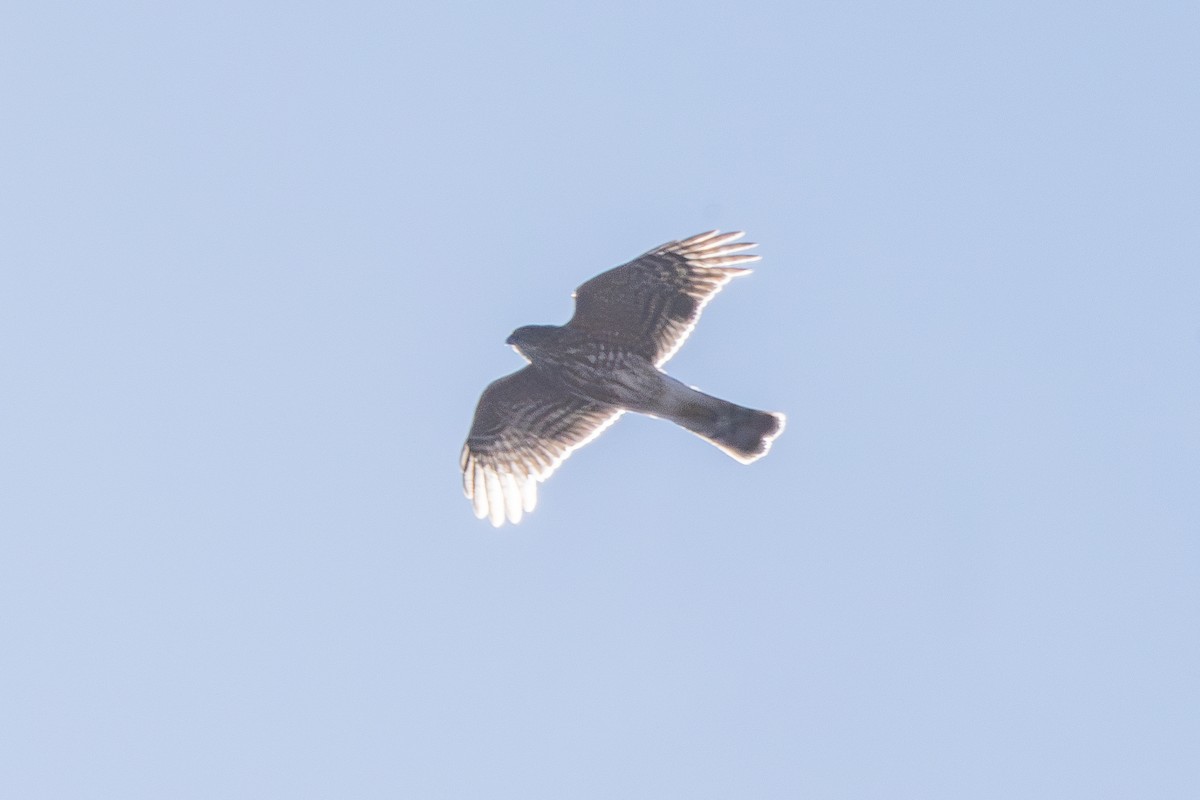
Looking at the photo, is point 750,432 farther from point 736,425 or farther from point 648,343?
point 648,343

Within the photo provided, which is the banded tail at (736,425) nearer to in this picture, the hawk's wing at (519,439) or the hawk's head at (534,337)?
the hawk's wing at (519,439)

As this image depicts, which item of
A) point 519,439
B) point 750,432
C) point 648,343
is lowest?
point 750,432

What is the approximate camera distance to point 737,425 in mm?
15867

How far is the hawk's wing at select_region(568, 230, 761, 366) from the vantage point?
15.7m

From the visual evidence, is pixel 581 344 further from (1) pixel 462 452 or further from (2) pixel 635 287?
(1) pixel 462 452

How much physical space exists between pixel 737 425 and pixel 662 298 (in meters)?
1.41

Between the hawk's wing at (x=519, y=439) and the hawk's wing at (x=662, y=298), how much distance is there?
0.97 m

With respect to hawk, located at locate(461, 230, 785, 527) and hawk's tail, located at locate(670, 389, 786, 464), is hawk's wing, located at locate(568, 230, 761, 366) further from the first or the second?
hawk's tail, located at locate(670, 389, 786, 464)

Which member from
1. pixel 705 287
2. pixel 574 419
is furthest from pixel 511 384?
pixel 705 287

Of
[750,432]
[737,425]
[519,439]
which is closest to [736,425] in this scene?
[737,425]

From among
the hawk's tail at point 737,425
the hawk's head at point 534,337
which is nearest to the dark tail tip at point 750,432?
the hawk's tail at point 737,425

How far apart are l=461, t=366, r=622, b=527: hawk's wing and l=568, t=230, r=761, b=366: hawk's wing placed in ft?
3.17

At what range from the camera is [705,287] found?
15844 mm

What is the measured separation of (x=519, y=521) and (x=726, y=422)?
2435mm
